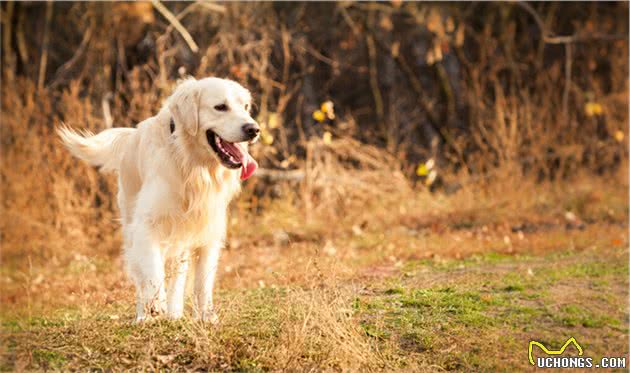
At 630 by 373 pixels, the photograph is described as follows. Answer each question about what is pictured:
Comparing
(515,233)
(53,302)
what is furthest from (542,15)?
(53,302)

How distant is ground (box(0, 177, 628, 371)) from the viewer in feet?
13.9

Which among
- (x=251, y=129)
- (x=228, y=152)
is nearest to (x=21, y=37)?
(x=228, y=152)

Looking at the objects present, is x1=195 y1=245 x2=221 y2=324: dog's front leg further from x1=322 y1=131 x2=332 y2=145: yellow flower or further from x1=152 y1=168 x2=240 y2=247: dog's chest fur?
x1=322 y1=131 x2=332 y2=145: yellow flower

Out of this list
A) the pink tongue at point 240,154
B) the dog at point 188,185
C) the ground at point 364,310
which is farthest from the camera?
the pink tongue at point 240,154

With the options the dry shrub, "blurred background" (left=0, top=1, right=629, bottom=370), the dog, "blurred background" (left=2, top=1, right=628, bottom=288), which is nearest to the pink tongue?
the dog

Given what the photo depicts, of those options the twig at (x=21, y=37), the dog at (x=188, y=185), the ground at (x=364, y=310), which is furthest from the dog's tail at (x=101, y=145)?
the twig at (x=21, y=37)

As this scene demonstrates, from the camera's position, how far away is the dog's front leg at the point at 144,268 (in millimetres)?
4945

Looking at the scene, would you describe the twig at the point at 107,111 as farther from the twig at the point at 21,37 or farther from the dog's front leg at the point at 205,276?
the dog's front leg at the point at 205,276

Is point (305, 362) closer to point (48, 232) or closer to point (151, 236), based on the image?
point (151, 236)

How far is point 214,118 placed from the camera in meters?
5.11

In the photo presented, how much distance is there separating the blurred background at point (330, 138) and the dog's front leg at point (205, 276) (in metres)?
1.37

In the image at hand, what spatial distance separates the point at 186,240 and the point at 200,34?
6660 millimetres

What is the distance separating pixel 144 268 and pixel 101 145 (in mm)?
1597

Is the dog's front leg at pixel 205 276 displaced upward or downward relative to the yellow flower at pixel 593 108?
upward
